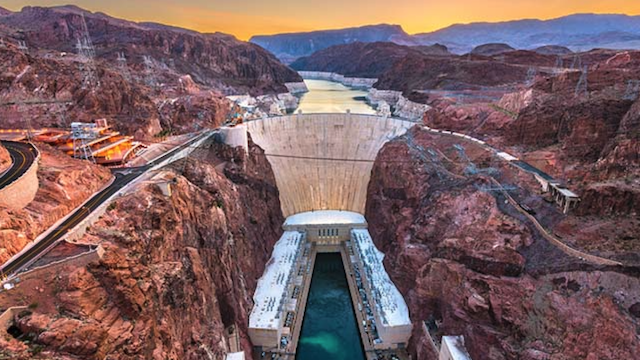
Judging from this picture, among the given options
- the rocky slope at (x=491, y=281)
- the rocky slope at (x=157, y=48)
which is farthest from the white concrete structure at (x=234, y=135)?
the rocky slope at (x=157, y=48)

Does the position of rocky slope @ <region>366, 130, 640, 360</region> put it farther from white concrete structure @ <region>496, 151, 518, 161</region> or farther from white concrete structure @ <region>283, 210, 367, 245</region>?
white concrete structure @ <region>283, 210, 367, 245</region>

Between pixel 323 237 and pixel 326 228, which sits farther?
pixel 323 237

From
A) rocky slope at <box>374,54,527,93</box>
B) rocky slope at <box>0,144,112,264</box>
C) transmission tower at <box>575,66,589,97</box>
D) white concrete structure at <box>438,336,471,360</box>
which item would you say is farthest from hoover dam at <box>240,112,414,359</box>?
rocky slope at <box>374,54,527,93</box>

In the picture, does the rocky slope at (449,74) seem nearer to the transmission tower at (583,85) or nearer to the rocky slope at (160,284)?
the transmission tower at (583,85)

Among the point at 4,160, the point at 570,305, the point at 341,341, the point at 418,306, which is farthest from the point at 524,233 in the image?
the point at 4,160

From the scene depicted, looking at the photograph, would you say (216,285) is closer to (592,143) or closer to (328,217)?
(328,217)

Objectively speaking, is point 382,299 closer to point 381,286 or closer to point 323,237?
point 381,286

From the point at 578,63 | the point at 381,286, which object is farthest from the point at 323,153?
the point at 578,63
